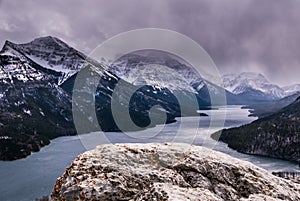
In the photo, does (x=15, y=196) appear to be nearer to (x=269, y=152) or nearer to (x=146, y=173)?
(x=146, y=173)

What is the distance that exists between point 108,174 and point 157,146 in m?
2.53

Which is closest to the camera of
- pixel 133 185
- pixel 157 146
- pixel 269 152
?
pixel 133 185

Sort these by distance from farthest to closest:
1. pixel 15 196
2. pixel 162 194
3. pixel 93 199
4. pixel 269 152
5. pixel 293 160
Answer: pixel 269 152
pixel 293 160
pixel 15 196
pixel 93 199
pixel 162 194

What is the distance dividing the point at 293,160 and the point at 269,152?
21.2m

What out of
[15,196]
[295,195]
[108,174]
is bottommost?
[15,196]

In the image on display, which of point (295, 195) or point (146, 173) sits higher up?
point (146, 173)

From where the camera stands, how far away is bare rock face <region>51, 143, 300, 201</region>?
8.58 meters

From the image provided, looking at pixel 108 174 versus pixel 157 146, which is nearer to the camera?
pixel 108 174

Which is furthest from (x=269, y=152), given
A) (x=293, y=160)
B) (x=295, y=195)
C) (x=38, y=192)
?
(x=295, y=195)

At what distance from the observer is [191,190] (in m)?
8.66

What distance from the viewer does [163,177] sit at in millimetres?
9312

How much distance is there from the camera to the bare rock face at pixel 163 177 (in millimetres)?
8578

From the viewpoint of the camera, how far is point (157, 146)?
10.9 metres

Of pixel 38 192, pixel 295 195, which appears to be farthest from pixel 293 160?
pixel 295 195
